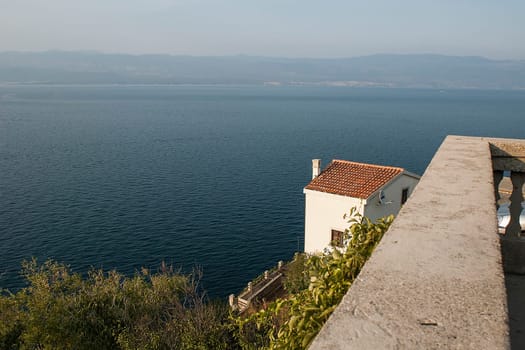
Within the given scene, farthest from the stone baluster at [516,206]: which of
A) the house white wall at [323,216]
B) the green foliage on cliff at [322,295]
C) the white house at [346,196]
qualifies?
the house white wall at [323,216]

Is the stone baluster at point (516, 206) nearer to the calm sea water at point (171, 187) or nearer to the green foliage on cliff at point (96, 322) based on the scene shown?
the green foliage on cliff at point (96, 322)

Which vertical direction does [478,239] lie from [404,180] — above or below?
above

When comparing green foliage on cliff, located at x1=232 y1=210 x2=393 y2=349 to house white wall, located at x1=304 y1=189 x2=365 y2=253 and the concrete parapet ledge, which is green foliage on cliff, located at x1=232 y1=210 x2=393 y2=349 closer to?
the concrete parapet ledge

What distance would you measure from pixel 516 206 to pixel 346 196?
20333mm

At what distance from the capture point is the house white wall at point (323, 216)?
1021 inches

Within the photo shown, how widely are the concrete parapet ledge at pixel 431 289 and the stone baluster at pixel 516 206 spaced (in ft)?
6.29

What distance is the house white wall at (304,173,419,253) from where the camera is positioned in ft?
84.0

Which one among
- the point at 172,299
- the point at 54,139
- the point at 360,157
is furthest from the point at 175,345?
the point at 54,139

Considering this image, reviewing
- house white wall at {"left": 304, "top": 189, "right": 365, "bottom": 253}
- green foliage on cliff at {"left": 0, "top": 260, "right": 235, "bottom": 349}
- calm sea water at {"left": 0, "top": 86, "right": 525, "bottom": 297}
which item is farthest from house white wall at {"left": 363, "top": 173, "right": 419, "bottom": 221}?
calm sea water at {"left": 0, "top": 86, "right": 525, "bottom": 297}

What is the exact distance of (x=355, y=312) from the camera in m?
2.10

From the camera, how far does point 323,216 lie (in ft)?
87.4

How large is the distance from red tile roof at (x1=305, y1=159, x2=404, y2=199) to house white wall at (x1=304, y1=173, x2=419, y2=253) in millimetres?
343

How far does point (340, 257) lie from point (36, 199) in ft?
199

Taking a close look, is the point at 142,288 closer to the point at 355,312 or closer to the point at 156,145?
the point at 355,312
